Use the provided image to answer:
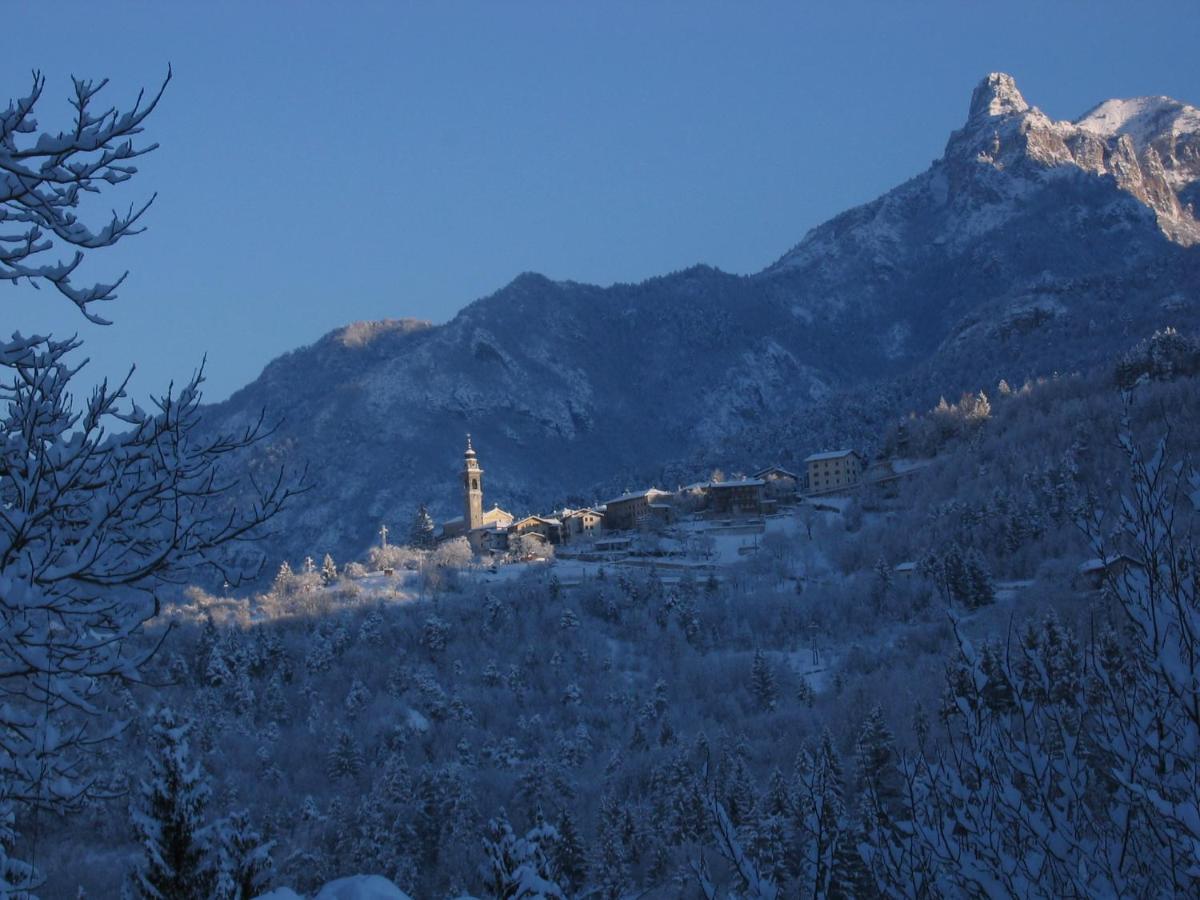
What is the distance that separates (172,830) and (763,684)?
4280 centimetres

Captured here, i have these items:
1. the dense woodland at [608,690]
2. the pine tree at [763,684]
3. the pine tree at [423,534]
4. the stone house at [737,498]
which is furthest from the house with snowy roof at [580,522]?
the pine tree at [763,684]

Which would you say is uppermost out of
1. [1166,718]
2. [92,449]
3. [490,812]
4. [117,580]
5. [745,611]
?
[92,449]

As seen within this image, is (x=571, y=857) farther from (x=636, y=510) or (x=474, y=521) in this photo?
(x=474, y=521)

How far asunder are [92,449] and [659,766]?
42.7 meters

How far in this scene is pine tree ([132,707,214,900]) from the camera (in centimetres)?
1561

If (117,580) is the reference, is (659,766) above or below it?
below

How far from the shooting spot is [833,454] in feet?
319

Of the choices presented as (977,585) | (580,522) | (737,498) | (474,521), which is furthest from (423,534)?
(977,585)

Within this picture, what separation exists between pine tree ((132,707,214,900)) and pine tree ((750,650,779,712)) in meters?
41.2

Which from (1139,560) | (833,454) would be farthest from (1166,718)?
(833,454)

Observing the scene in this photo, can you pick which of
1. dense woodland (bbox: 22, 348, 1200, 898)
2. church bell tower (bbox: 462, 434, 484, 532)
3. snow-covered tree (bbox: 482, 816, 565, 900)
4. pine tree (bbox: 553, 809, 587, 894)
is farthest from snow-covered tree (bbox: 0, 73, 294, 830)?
church bell tower (bbox: 462, 434, 484, 532)

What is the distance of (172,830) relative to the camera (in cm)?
1603

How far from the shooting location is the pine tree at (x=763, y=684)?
55.8 metres

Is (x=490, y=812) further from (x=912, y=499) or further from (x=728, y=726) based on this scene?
(x=912, y=499)
